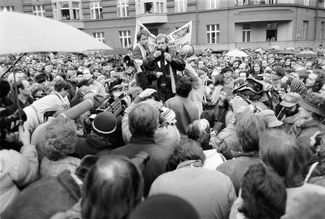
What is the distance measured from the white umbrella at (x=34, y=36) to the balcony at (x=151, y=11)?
1174 inches

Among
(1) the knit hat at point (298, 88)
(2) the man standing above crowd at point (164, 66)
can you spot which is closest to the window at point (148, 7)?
(2) the man standing above crowd at point (164, 66)

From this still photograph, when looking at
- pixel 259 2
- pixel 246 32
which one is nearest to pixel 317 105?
pixel 259 2

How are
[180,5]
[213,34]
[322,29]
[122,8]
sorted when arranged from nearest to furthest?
[213,34] < [180,5] < [322,29] < [122,8]

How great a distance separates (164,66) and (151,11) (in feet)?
94.2

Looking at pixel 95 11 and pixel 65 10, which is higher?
pixel 65 10

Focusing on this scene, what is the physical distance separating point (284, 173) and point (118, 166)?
1077 millimetres

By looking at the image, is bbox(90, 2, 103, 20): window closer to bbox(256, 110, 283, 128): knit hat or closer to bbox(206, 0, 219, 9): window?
bbox(206, 0, 219, 9): window

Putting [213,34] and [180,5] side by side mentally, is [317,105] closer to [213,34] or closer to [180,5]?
[213,34]

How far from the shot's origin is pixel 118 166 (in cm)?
155

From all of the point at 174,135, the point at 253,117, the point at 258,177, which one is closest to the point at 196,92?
A: the point at 174,135

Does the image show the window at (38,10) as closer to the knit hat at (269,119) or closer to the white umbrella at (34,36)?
the white umbrella at (34,36)

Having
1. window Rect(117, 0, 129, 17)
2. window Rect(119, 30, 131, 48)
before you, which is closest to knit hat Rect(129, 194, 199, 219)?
window Rect(119, 30, 131, 48)

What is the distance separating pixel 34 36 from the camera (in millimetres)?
2619

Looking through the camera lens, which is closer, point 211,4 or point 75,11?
point 211,4
